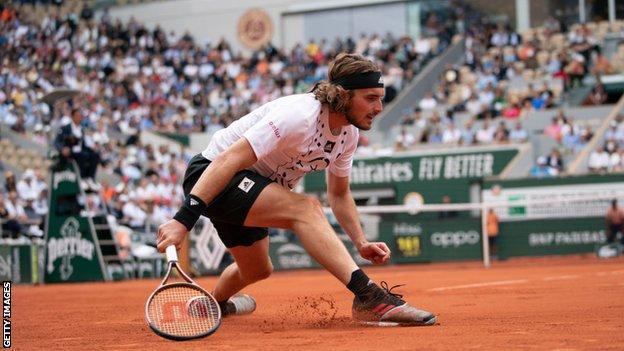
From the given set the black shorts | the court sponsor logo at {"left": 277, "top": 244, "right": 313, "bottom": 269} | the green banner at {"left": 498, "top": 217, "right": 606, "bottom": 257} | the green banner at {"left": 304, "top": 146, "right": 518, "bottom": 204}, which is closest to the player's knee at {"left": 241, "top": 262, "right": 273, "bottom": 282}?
the black shorts

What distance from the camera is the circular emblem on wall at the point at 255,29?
40531mm

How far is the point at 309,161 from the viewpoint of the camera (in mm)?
6957

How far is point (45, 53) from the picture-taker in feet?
116

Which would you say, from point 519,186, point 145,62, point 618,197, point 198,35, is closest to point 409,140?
point 519,186

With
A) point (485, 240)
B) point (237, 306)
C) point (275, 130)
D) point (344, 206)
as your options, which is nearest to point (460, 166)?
point (485, 240)

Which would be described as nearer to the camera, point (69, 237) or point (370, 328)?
point (370, 328)

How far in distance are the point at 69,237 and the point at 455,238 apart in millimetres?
8816

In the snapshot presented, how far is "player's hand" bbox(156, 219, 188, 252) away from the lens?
609cm

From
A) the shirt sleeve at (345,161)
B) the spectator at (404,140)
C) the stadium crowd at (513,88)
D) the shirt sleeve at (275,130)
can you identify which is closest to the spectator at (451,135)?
the stadium crowd at (513,88)

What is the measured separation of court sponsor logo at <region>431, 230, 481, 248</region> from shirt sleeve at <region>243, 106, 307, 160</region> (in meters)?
A: 16.0

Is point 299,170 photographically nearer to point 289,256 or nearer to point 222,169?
point 222,169

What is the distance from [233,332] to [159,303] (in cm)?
79

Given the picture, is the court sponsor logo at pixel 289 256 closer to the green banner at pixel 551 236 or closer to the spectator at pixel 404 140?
the green banner at pixel 551 236

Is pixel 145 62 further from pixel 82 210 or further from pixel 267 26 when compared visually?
pixel 82 210
